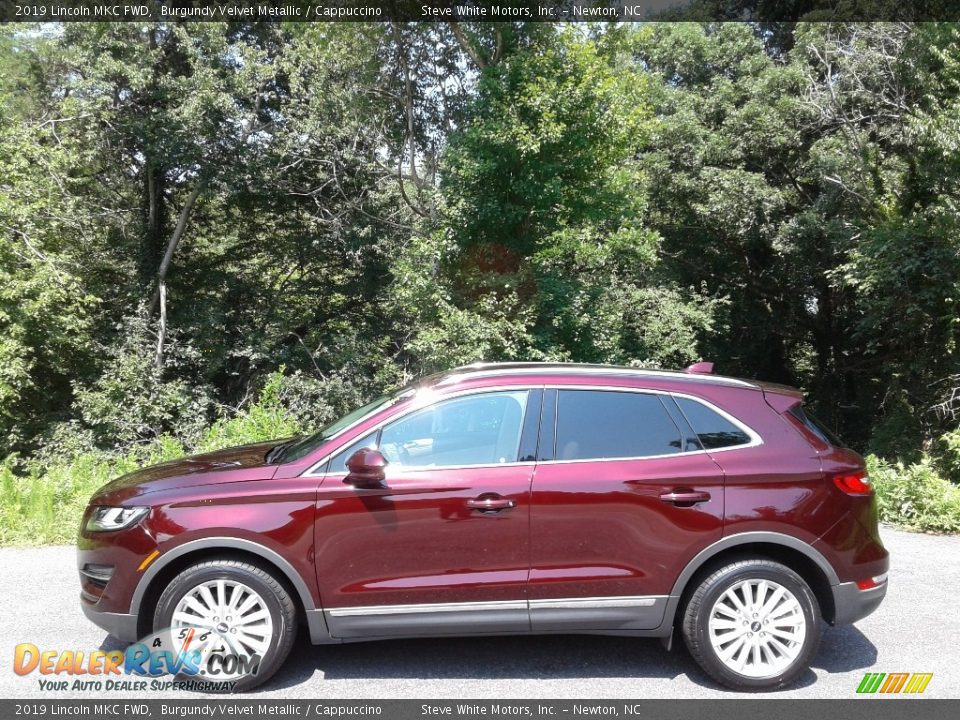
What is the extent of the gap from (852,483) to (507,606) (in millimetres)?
2038

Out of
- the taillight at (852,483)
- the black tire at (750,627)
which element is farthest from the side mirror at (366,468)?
the taillight at (852,483)

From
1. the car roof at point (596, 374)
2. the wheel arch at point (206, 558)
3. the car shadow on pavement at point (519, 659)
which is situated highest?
the car roof at point (596, 374)

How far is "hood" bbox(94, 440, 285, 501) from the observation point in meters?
4.17

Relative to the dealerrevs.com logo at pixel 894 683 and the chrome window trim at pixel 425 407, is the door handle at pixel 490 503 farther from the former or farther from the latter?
the dealerrevs.com logo at pixel 894 683

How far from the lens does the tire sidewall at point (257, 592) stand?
3.98m

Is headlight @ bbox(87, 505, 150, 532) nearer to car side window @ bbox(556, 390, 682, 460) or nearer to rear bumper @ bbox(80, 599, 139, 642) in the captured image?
rear bumper @ bbox(80, 599, 139, 642)

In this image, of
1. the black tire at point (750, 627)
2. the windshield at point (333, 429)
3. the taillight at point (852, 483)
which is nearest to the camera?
the black tire at point (750, 627)

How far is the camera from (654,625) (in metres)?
4.04

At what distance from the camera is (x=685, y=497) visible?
4035mm

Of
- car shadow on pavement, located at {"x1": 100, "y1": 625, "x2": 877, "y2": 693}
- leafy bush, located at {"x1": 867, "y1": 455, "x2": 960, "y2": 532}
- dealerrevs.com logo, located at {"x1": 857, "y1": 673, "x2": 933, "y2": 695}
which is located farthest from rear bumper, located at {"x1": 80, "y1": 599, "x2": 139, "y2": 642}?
leafy bush, located at {"x1": 867, "y1": 455, "x2": 960, "y2": 532}

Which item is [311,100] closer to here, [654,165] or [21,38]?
[21,38]

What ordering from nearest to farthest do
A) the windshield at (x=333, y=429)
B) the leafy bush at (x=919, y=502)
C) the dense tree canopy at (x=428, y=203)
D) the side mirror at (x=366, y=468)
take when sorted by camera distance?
the side mirror at (x=366, y=468) → the windshield at (x=333, y=429) → the leafy bush at (x=919, y=502) → the dense tree canopy at (x=428, y=203)

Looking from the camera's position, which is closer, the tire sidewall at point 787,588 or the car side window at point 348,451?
the tire sidewall at point 787,588

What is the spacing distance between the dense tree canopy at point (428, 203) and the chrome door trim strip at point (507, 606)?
9.99 m
